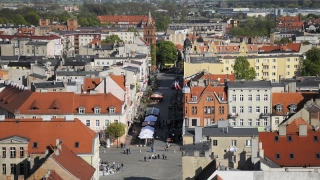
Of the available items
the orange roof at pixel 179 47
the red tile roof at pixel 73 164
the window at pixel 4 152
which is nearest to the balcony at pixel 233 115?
the red tile roof at pixel 73 164

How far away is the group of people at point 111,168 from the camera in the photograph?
179 feet

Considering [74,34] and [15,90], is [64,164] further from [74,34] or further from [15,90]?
[74,34]

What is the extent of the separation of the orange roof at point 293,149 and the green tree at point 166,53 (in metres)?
85.2

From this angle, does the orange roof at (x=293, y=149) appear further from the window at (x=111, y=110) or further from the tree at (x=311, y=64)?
the tree at (x=311, y=64)

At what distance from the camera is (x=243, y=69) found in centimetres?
9000

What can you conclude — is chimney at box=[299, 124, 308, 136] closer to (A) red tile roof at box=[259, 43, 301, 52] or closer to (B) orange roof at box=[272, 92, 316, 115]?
(B) orange roof at box=[272, 92, 316, 115]

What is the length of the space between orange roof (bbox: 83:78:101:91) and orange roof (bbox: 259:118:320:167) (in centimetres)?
2622

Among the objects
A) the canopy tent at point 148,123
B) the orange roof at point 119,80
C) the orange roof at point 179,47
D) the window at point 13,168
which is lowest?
the orange roof at point 179,47

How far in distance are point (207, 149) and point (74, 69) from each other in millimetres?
47048

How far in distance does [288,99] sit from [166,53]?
230ft

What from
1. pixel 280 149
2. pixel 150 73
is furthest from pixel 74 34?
pixel 280 149

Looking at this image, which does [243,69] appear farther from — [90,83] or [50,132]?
[50,132]

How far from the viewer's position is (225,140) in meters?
48.1

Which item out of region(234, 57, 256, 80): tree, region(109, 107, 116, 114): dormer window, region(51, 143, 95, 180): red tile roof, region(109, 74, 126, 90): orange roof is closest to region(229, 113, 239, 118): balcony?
region(109, 107, 116, 114): dormer window
